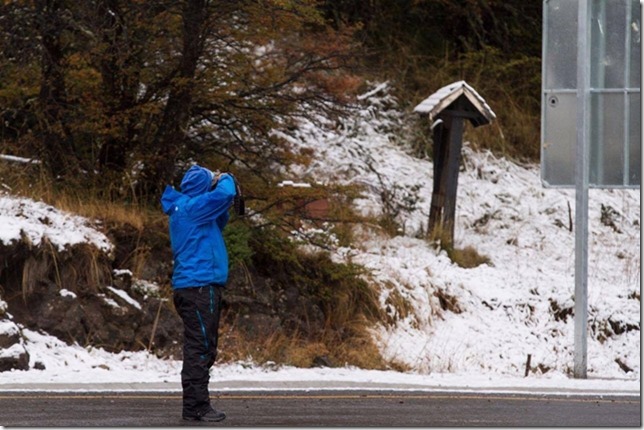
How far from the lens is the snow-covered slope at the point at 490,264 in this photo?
1475 cm

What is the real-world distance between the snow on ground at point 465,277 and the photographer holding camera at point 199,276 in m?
2.73

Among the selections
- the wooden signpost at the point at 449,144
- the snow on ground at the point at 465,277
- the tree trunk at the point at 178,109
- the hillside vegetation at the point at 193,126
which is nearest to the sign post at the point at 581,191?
the snow on ground at the point at 465,277

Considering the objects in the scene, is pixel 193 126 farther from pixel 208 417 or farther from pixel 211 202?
pixel 208 417

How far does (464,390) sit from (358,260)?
511 centimetres

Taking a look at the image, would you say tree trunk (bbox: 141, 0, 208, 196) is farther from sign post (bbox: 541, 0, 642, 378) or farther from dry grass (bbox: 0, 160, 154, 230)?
sign post (bbox: 541, 0, 642, 378)

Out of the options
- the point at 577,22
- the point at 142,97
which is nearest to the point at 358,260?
the point at 142,97

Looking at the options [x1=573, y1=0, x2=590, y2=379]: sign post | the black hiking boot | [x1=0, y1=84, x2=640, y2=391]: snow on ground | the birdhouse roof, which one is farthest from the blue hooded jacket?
the birdhouse roof

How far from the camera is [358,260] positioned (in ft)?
52.0

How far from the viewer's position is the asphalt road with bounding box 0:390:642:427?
8.57 m

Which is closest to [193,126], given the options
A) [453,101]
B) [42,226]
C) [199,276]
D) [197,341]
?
[42,226]

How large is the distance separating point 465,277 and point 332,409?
7430 millimetres

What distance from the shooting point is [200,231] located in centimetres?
864

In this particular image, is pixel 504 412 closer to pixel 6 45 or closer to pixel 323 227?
pixel 323 227

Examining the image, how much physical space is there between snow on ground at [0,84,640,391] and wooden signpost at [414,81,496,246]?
44 cm
